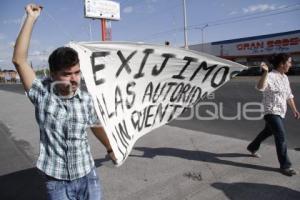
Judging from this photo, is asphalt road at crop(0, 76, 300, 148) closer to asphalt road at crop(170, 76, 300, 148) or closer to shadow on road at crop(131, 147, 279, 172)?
asphalt road at crop(170, 76, 300, 148)

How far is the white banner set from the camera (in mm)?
2791

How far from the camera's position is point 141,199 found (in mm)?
3916

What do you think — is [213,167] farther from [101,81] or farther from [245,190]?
[101,81]

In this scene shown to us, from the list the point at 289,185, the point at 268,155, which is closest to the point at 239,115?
the point at 268,155

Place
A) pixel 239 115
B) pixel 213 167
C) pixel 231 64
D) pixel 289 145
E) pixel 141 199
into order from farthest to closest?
pixel 239 115 < pixel 289 145 < pixel 213 167 < pixel 231 64 < pixel 141 199

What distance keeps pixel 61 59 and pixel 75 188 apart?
0.96 meters

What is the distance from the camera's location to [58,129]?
2262mm

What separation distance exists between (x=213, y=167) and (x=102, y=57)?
2.75m

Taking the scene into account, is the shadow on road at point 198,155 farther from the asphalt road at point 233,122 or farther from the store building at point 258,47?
the store building at point 258,47

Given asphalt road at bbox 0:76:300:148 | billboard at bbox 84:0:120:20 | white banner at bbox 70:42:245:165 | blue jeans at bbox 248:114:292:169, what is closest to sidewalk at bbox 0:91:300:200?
blue jeans at bbox 248:114:292:169

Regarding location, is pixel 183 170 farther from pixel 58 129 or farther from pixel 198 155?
pixel 58 129

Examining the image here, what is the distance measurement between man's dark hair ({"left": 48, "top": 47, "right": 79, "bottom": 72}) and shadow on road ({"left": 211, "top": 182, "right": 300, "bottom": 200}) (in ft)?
8.42

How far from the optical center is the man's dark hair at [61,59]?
217 centimetres

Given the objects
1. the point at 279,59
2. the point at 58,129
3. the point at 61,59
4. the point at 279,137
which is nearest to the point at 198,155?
the point at 279,137
